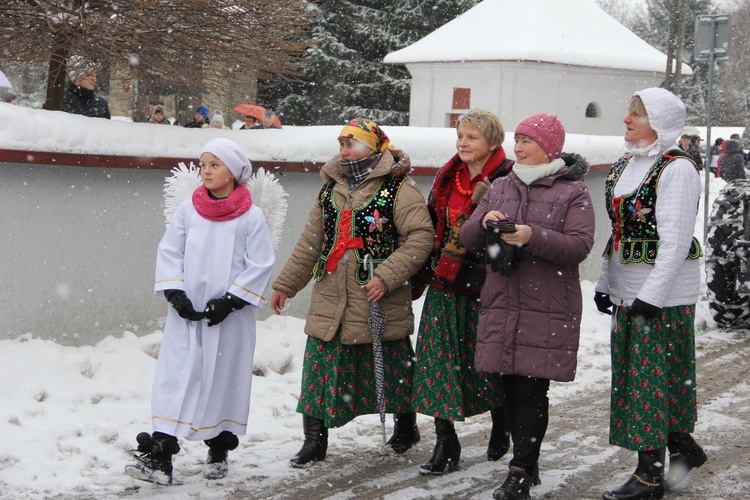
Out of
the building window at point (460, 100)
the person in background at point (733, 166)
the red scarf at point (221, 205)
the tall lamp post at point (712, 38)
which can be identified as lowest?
the red scarf at point (221, 205)

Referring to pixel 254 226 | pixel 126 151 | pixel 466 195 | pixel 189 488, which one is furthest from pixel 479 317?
pixel 126 151

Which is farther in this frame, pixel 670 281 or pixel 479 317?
pixel 479 317

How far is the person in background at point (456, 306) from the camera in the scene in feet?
16.5

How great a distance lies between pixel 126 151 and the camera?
6730mm

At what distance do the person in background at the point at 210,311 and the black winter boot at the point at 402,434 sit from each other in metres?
0.89

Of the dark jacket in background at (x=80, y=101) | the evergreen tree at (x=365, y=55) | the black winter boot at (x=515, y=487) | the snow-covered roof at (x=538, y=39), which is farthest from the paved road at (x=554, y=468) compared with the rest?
the evergreen tree at (x=365, y=55)

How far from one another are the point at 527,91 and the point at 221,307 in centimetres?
1610

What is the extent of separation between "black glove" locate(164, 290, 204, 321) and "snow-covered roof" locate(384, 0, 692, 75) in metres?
15.8

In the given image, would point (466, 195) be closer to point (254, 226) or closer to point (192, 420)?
point (254, 226)

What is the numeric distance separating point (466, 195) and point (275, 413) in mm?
1931

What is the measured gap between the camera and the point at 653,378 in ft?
15.1

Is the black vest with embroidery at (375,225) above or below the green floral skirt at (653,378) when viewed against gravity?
above

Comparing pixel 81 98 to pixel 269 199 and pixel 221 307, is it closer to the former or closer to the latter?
pixel 269 199

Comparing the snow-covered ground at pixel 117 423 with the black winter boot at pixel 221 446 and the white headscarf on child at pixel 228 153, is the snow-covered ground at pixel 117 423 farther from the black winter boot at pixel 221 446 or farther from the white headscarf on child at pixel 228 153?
the white headscarf on child at pixel 228 153
